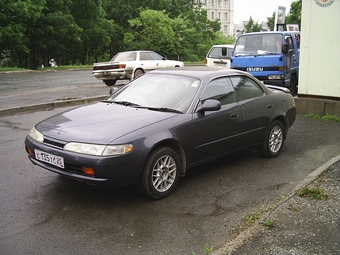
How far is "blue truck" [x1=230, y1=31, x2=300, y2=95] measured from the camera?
12242mm

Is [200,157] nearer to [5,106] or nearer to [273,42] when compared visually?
[5,106]

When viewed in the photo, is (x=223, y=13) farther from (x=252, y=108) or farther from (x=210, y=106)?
(x=210, y=106)

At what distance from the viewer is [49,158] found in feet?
14.8

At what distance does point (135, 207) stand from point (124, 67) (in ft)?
42.9

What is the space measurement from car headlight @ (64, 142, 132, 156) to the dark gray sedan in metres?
0.01

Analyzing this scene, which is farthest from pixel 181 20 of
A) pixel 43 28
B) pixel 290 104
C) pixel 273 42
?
pixel 290 104

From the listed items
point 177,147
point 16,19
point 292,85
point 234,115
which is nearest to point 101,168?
point 177,147

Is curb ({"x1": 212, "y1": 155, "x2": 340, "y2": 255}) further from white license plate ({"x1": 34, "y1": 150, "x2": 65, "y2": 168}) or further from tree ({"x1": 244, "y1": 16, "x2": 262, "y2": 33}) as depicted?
tree ({"x1": 244, "y1": 16, "x2": 262, "y2": 33})

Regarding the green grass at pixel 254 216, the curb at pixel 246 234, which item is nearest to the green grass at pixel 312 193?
the curb at pixel 246 234

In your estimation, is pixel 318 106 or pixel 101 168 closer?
pixel 101 168

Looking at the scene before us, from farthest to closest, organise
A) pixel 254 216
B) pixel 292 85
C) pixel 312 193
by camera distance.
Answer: pixel 292 85 → pixel 312 193 → pixel 254 216

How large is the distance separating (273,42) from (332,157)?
689 centimetres

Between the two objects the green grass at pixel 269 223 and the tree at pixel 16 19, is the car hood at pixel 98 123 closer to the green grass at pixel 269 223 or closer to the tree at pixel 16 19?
the green grass at pixel 269 223

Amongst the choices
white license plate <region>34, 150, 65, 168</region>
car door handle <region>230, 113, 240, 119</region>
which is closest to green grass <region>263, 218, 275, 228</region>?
car door handle <region>230, 113, 240, 119</region>
